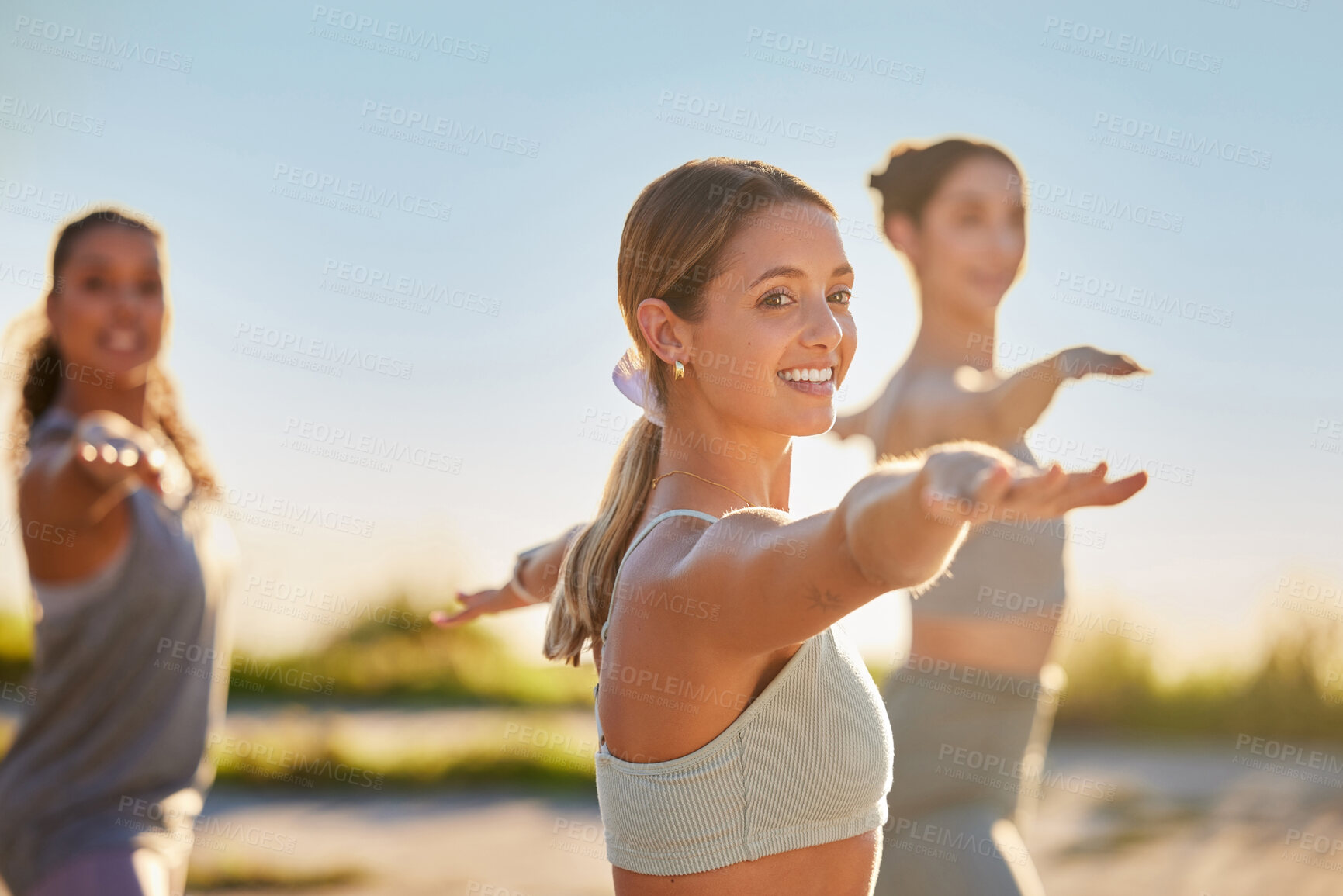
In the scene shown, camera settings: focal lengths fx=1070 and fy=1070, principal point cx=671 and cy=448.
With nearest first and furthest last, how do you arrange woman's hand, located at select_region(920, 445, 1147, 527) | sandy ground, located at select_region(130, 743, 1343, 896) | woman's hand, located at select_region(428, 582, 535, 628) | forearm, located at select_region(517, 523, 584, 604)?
woman's hand, located at select_region(920, 445, 1147, 527) → forearm, located at select_region(517, 523, 584, 604) → woman's hand, located at select_region(428, 582, 535, 628) → sandy ground, located at select_region(130, 743, 1343, 896)

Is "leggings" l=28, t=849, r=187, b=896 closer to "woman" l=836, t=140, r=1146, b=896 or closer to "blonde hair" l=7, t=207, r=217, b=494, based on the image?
"blonde hair" l=7, t=207, r=217, b=494

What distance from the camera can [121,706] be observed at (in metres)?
2.82

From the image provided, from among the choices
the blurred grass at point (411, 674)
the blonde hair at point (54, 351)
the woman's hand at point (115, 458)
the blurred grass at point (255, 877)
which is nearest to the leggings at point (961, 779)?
the woman's hand at point (115, 458)

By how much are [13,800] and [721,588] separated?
220 centimetres

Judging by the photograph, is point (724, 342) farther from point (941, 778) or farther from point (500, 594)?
point (941, 778)

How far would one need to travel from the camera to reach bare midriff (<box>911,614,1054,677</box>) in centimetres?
289

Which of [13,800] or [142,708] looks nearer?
[13,800]

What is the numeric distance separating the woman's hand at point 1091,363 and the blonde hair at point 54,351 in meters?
2.60

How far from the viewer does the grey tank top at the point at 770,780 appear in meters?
1.56

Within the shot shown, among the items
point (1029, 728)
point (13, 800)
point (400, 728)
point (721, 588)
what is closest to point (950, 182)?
point (1029, 728)

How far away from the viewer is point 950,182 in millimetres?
3279

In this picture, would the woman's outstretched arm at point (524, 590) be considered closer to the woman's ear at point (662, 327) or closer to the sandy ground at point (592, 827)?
the woman's ear at point (662, 327)

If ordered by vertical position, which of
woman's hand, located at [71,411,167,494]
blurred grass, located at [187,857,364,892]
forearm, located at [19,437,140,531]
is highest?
woman's hand, located at [71,411,167,494]

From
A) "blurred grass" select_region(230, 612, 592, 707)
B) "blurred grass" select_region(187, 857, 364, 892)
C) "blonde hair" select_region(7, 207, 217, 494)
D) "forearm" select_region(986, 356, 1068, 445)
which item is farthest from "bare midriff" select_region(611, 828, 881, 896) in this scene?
"blurred grass" select_region(230, 612, 592, 707)
